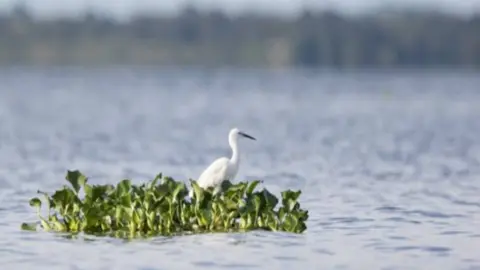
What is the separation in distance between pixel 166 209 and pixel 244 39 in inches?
6734

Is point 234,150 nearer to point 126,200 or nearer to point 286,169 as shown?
point 126,200

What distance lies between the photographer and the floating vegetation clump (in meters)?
21.6

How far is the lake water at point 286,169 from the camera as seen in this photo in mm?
20406

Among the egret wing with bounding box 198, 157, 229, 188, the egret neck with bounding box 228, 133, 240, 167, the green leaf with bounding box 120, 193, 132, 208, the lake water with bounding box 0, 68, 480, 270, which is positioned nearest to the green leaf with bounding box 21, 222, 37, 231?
the lake water with bounding box 0, 68, 480, 270

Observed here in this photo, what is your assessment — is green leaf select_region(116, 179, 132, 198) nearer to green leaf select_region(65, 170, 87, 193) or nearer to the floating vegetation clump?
the floating vegetation clump

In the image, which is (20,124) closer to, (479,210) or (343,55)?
(479,210)

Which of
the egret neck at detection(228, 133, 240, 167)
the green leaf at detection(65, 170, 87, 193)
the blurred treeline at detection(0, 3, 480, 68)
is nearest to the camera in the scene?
the green leaf at detection(65, 170, 87, 193)

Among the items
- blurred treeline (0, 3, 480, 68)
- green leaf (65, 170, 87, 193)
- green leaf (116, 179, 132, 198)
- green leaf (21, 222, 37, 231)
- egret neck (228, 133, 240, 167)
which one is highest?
blurred treeline (0, 3, 480, 68)

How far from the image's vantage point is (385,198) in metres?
28.7

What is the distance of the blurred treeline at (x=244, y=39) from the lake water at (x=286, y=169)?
9543 centimetres

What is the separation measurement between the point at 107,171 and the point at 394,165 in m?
7.70

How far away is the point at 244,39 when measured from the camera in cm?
19225

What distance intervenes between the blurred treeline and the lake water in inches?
3757

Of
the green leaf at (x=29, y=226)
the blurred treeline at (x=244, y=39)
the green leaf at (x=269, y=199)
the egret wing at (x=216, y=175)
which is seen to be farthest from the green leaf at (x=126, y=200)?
the blurred treeline at (x=244, y=39)
